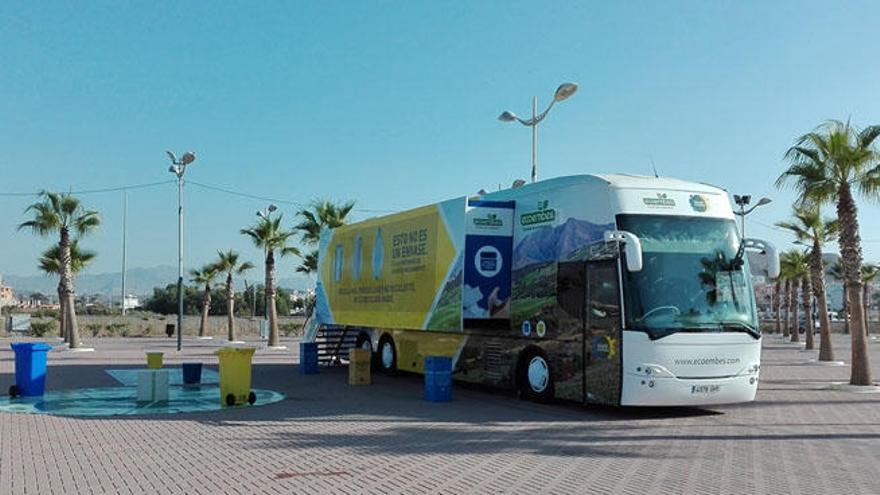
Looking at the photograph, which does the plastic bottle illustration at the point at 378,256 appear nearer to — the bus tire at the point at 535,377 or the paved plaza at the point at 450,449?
the paved plaza at the point at 450,449

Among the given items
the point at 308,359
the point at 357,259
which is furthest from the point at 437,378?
the point at 308,359

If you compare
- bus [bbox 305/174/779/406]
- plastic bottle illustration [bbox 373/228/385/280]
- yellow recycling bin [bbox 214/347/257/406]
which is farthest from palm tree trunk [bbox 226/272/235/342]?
yellow recycling bin [bbox 214/347/257/406]

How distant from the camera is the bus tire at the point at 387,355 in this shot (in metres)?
19.9

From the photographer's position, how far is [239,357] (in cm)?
1421

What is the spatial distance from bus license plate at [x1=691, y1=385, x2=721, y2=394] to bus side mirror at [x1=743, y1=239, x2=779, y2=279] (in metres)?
2.08

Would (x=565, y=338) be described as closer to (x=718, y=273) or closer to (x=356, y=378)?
(x=718, y=273)

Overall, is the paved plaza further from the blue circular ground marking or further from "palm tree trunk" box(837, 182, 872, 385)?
"palm tree trunk" box(837, 182, 872, 385)

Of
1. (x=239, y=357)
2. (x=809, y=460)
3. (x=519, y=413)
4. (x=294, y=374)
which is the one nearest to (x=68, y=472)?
(x=239, y=357)

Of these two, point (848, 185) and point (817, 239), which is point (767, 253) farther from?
point (817, 239)

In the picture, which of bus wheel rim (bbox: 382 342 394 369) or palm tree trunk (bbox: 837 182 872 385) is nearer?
palm tree trunk (bbox: 837 182 872 385)

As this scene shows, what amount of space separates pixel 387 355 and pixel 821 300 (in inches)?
528

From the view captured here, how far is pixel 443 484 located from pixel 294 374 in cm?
1350

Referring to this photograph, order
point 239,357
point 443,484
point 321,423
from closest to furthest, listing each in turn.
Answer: point 443,484
point 321,423
point 239,357

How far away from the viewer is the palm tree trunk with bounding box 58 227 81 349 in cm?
3186
